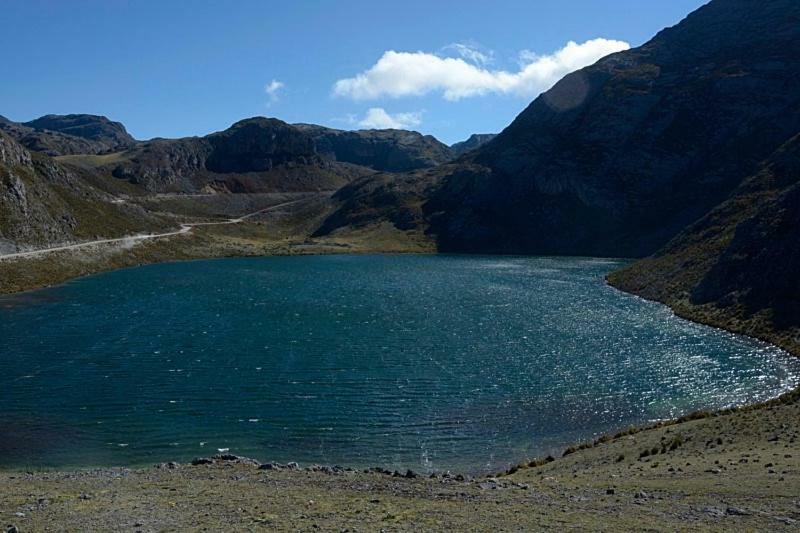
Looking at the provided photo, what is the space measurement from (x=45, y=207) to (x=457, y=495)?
496ft

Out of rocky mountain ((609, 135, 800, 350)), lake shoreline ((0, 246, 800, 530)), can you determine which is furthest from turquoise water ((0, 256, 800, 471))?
lake shoreline ((0, 246, 800, 530))

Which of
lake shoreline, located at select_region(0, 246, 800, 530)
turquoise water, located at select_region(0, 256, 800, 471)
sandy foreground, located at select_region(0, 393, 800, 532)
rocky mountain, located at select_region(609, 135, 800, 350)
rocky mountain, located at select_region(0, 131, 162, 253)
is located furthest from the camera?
rocky mountain, located at select_region(0, 131, 162, 253)

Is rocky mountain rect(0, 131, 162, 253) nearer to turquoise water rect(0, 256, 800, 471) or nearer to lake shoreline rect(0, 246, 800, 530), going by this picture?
turquoise water rect(0, 256, 800, 471)

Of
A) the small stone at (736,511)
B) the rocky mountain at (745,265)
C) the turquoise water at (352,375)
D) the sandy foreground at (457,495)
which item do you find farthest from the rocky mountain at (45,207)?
the small stone at (736,511)

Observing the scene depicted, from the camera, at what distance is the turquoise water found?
3853cm

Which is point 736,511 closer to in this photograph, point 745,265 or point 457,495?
point 457,495

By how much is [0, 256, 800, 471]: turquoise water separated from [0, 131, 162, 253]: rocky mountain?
134ft

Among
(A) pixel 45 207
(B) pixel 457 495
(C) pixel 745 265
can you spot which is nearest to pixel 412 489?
(B) pixel 457 495

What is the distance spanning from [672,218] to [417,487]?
577ft

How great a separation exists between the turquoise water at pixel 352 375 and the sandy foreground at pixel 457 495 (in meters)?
6.21

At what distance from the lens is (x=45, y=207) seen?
149375 millimetres

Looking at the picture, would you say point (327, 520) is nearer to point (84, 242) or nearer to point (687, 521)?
point (687, 521)

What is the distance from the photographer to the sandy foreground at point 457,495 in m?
20.8

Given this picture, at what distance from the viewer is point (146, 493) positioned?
25.4 m
